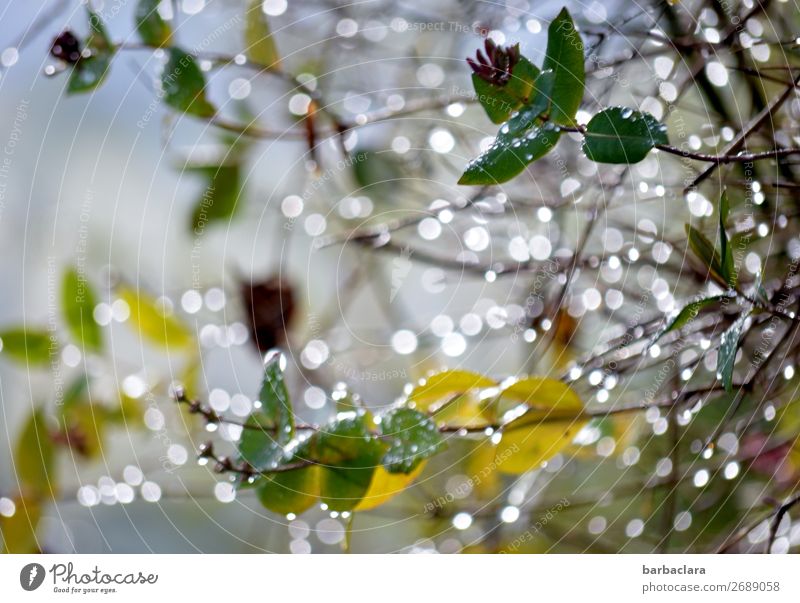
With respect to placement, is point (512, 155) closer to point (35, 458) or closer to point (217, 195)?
point (217, 195)

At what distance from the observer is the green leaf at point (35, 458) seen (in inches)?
13.8

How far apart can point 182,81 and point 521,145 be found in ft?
0.56

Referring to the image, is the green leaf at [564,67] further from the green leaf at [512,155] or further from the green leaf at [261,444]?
the green leaf at [261,444]

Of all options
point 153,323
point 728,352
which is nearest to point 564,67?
point 728,352

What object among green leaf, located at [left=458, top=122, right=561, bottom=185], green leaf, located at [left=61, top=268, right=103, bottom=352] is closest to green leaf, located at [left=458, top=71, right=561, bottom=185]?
green leaf, located at [left=458, top=122, right=561, bottom=185]

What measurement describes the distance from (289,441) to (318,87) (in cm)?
19

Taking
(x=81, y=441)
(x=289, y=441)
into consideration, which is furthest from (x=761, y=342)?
(x=81, y=441)

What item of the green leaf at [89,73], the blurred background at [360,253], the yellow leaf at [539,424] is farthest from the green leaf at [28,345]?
the yellow leaf at [539,424]

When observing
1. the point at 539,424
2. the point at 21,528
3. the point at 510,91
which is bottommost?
the point at 21,528

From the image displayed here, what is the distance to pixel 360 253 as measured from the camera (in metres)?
0.39

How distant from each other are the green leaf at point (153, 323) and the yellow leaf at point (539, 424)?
17 centimetres

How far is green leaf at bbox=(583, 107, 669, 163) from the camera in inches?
10.6

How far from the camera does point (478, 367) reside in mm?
365

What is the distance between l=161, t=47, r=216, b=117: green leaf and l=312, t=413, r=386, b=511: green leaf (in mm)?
170
